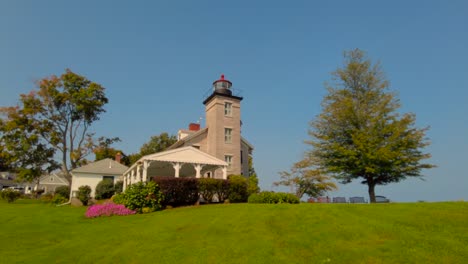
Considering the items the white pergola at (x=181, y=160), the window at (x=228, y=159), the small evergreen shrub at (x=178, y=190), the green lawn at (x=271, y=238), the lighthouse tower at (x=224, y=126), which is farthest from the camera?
the window at (x=228, y=159)

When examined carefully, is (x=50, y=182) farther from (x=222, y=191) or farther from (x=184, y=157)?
(x=222, y=191)

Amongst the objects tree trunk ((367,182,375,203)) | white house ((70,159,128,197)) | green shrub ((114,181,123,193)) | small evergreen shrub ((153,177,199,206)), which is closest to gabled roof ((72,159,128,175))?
white house ((70,159,128,197))

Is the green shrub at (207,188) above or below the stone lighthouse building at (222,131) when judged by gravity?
below

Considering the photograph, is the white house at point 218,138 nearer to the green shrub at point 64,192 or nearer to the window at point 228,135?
the window at point 228,135

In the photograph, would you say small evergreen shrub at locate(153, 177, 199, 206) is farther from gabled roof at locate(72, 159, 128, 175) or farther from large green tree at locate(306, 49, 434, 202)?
gabled roof at locate(72, 159, 128, 175)

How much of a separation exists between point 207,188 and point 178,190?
1.99 meters

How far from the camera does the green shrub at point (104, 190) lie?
108ft

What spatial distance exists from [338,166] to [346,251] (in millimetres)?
16221

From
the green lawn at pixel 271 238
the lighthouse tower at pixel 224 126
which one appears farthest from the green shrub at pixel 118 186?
the green lawn at pixel 271 238

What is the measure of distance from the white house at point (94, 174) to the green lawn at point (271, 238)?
22638 millimetres

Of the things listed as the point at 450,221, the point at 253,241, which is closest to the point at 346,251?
the point at 253,241

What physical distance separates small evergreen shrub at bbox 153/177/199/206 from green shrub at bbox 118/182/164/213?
50 cm

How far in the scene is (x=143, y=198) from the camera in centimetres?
1831

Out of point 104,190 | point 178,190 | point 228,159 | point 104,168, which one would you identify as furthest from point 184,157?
point 104,168
